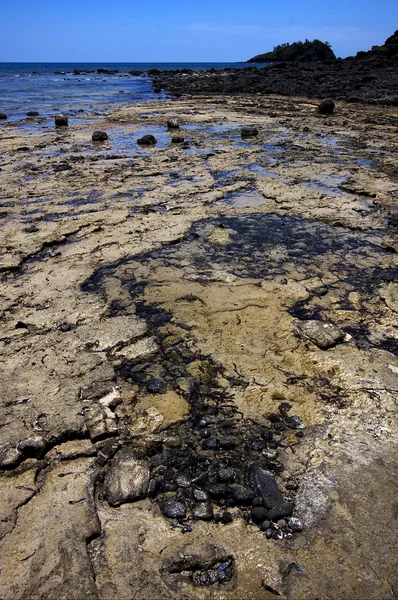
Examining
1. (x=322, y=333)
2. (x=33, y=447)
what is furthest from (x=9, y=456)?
(x=322, y=333)

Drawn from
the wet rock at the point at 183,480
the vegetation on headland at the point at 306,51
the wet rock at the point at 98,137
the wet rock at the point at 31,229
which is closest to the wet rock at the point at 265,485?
the wet rock at the point at 183,480

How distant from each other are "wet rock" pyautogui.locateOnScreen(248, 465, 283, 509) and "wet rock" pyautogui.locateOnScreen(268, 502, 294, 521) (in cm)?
2

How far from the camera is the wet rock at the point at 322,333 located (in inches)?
100

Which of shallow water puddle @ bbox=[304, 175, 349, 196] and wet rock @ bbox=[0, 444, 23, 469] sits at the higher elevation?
shallow water puddle @ bbox=[304, 175, 349, 196]

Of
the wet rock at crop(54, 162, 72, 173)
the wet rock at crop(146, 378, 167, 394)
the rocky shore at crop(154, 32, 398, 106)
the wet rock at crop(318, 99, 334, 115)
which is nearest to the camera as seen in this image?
the wet rock at crop(146, 378, 167, 394)

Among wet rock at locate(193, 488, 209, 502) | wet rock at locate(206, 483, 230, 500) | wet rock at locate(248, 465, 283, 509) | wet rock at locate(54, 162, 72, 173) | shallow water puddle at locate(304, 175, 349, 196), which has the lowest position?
wet rock at locate(193, 488, 209, 502)

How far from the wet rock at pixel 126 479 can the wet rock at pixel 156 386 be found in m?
0.43

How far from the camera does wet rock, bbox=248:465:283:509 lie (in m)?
1.65

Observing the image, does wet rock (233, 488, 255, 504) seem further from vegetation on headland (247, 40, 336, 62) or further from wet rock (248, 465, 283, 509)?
vegetation on headland (247, 40, 336, 62)

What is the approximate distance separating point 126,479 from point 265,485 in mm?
626

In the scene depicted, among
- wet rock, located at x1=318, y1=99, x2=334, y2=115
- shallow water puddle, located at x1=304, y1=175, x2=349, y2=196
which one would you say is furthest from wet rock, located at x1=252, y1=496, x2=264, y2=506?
wet rock, located at x1=318, y1=99, x2=334, y2=115

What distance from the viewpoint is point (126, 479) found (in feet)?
5.70

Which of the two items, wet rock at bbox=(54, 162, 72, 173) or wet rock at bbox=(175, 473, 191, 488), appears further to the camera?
wet rock at bbox=(54, 162, 72, 173)

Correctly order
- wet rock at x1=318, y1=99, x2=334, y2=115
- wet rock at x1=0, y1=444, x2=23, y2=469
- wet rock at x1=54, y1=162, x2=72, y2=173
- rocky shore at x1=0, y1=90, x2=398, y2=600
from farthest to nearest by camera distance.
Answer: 1. wet rock at x1=318, y1=99, x2=334, y2=115
2. wet rock at x1=54, y1=162, x2=72, y2=173
3. wet rock at x1=0, y1=444, x2=23, y2=469
4. rocky shore at x1=0, y1=90, x2=398, y2=600
